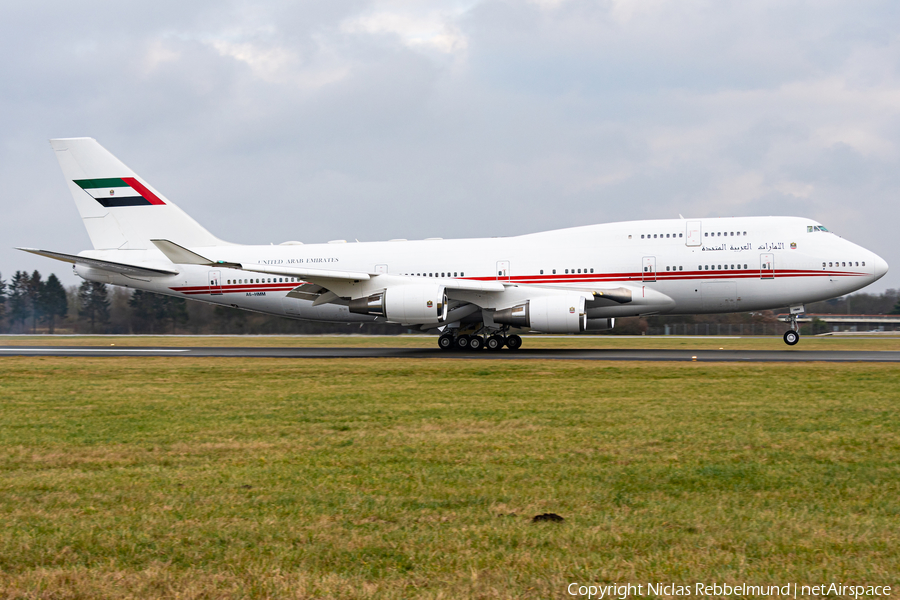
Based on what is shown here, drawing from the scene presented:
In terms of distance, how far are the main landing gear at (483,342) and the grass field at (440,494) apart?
15586mm

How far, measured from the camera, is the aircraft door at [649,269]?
26.6 metres

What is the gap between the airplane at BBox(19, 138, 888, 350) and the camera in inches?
1027

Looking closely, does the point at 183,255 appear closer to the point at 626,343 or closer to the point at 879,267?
the point at 626,343

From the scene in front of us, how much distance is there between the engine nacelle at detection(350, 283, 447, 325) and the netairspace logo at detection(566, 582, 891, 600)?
2160 cm

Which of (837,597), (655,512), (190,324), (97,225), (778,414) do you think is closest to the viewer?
(837,597)

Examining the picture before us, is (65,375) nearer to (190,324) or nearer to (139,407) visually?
(139,407)

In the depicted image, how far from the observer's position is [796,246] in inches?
1035

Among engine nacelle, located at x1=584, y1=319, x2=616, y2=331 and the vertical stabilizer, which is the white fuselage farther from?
the vertical stabilizer

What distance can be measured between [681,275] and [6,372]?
70.2 feet

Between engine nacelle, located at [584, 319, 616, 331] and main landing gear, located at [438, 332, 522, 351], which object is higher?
engine nacelle, located at [584, 319, 616, 331]

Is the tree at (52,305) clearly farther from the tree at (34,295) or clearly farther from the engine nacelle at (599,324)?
the engine nacelle at (599,324)

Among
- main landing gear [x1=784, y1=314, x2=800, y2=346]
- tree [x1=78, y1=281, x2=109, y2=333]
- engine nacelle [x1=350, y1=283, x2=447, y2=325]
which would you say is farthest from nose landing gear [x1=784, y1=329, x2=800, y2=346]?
tree [x1=78, y1=281, x2=109, y2=333]

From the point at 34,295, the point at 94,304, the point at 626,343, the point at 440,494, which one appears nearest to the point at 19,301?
the point at 34,295

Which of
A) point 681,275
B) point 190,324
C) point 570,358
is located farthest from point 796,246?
point 190,324
